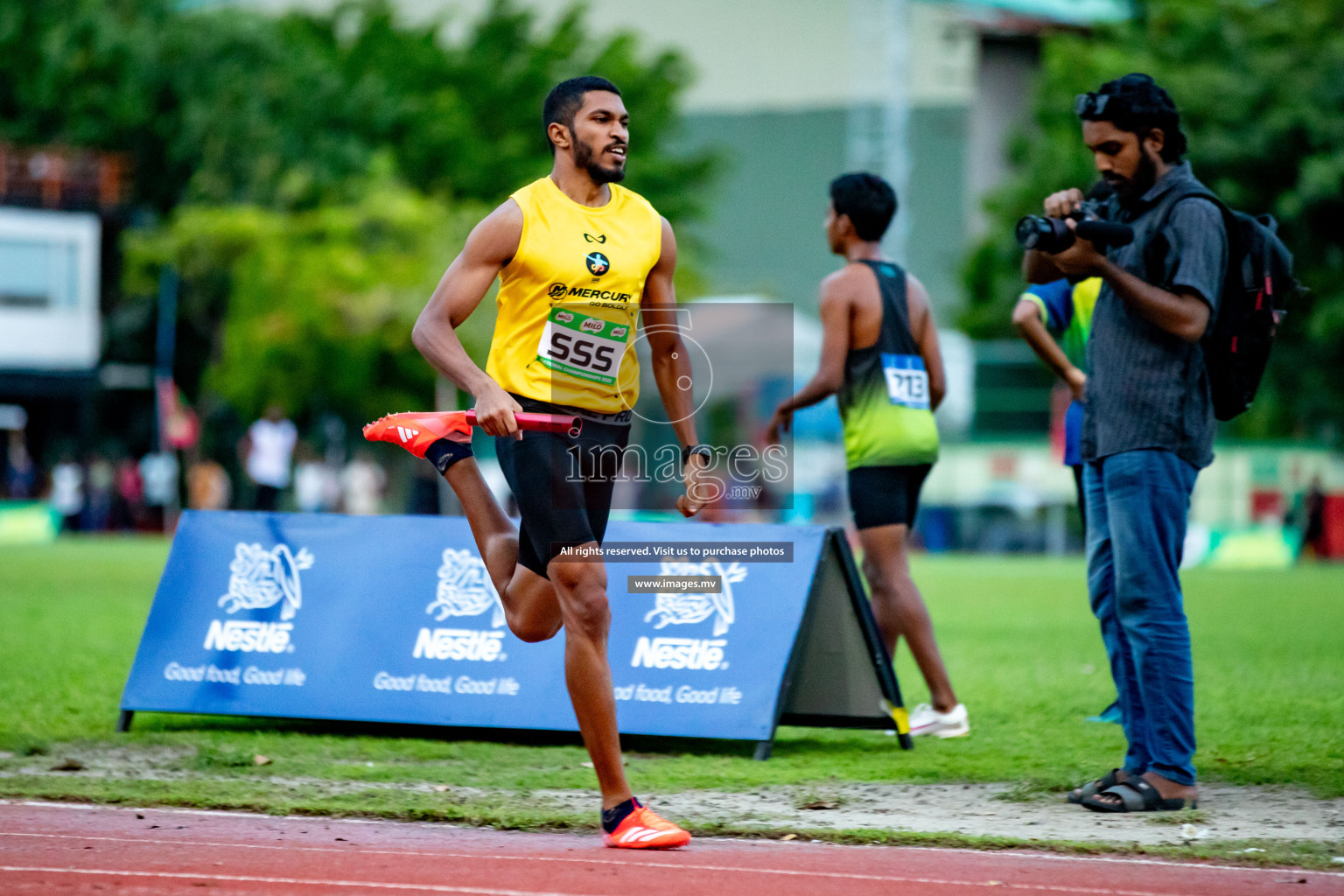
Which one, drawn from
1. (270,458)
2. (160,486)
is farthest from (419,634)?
(160,486)

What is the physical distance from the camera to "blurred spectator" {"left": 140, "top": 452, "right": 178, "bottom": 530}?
40.3m

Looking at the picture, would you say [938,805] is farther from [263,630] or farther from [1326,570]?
[1326,570]

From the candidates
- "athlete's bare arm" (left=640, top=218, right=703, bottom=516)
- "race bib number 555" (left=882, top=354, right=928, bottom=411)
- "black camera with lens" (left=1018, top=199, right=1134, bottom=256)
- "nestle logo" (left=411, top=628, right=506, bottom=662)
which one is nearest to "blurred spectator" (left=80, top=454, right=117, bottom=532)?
"nestle logo" (left=411, top=628, right=506, bottom=662)

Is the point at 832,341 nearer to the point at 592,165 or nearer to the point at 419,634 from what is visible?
the point at 419,634

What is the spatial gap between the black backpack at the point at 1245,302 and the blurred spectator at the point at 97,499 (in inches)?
1469

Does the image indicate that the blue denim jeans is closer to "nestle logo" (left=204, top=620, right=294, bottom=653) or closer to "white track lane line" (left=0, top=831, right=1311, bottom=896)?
"white track lane line" (left=0, top=831, right=1311, bottom=896)

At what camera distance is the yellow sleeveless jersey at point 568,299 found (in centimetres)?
558

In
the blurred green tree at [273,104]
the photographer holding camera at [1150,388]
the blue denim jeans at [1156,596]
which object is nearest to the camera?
the photographer holding camera at [1150,388]

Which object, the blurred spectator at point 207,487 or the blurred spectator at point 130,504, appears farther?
the blurred spectator at point 130,504

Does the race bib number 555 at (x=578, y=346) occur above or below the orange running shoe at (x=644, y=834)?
above

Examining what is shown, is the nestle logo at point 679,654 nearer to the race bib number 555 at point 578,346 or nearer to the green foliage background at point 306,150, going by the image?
the race bib number 555 at point 578,346

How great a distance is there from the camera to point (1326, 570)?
25734 millimetres

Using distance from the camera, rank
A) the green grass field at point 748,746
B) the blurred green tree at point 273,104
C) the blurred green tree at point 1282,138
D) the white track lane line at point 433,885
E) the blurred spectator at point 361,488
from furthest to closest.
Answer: the blurred green tree at point 273,104 → the blurred spectator at point 361,488 → the blurred green tree at point 1282,138 → the green grass field at point 748,746 → the white track lane line at point 433,885

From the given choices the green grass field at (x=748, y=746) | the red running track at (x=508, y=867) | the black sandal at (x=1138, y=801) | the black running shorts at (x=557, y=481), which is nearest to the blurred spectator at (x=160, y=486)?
the green grass field at (x=748, y=746)
